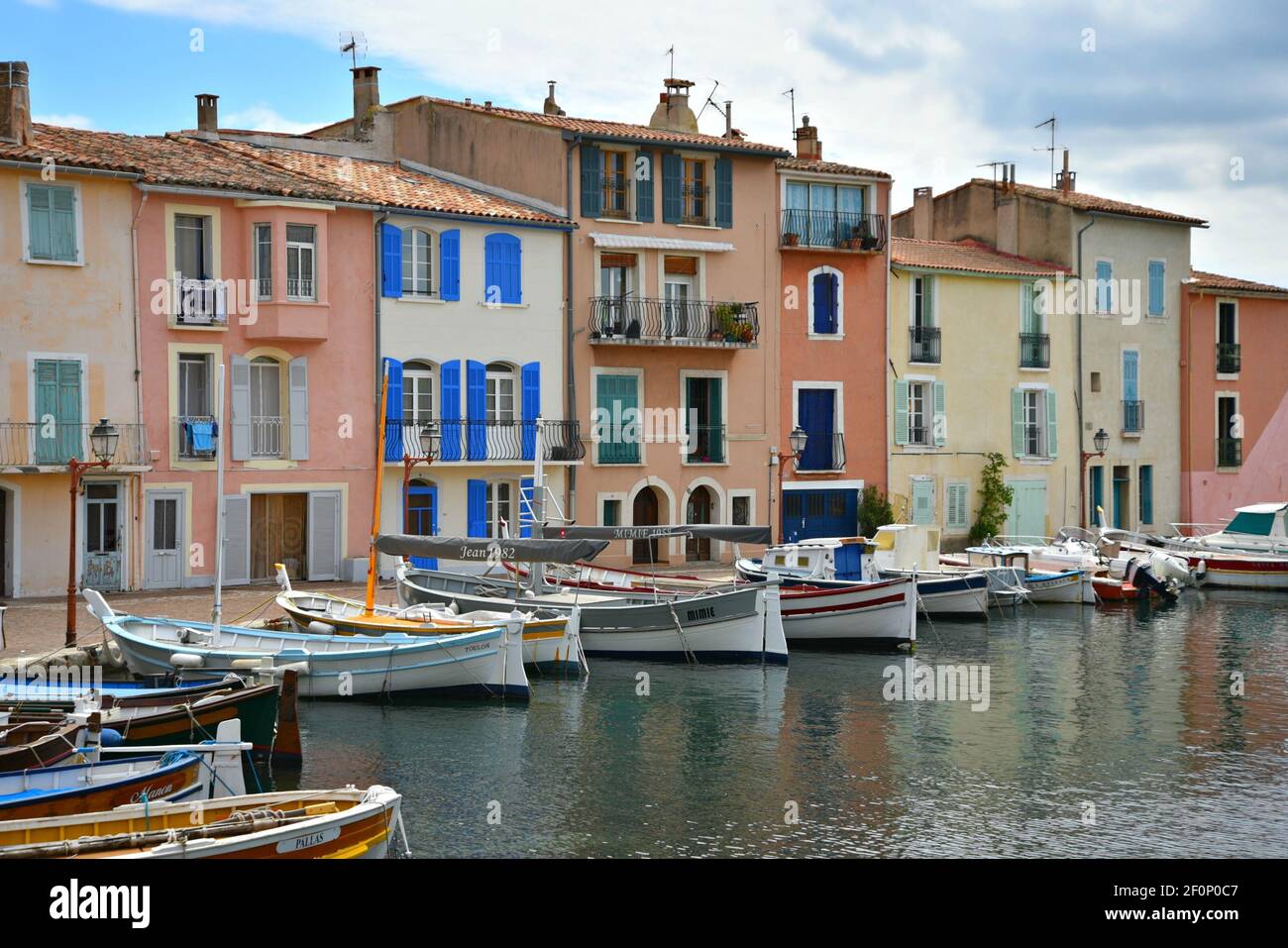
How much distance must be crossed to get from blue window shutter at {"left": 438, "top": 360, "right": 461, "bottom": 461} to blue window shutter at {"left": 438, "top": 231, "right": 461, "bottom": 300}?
65.4 inches

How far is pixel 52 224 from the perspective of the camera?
105 ft

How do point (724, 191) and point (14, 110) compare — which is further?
point (724, 191)

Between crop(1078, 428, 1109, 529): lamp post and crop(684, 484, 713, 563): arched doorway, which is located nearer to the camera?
crop(684, 484, 713, 563): arched doorway

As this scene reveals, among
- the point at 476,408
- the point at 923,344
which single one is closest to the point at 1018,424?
the point at 923,344

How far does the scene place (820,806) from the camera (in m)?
18.8

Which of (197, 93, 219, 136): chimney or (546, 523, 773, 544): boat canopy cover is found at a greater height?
(197, 93, 219, 136): chimney

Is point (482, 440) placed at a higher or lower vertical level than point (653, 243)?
lower

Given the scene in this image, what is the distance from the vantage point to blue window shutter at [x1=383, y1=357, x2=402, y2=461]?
3628 centimetres

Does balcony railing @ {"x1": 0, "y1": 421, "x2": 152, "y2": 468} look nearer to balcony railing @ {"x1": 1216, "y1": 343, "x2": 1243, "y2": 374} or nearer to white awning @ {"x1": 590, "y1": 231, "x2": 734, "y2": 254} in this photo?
white awning @ {"x1": 590, "y1": 231, "x2": 734, "y2": 254}

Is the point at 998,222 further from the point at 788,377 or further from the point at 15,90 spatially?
the point at 15,90

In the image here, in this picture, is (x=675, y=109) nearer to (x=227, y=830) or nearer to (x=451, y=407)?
(x=451, y=407)

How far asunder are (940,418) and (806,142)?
30.0 feet

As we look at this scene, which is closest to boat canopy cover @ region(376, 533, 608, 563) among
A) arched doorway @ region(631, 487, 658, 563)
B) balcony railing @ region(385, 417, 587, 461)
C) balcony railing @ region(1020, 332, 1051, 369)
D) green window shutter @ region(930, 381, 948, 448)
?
balcony railing @ region(385, 417, 587, 461)

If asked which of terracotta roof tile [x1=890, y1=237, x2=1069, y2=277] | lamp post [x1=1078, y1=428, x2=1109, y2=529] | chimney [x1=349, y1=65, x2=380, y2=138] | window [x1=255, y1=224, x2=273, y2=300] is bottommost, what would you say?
lamp post [x1=1078, y1=428, x2=1109, y2=529]
